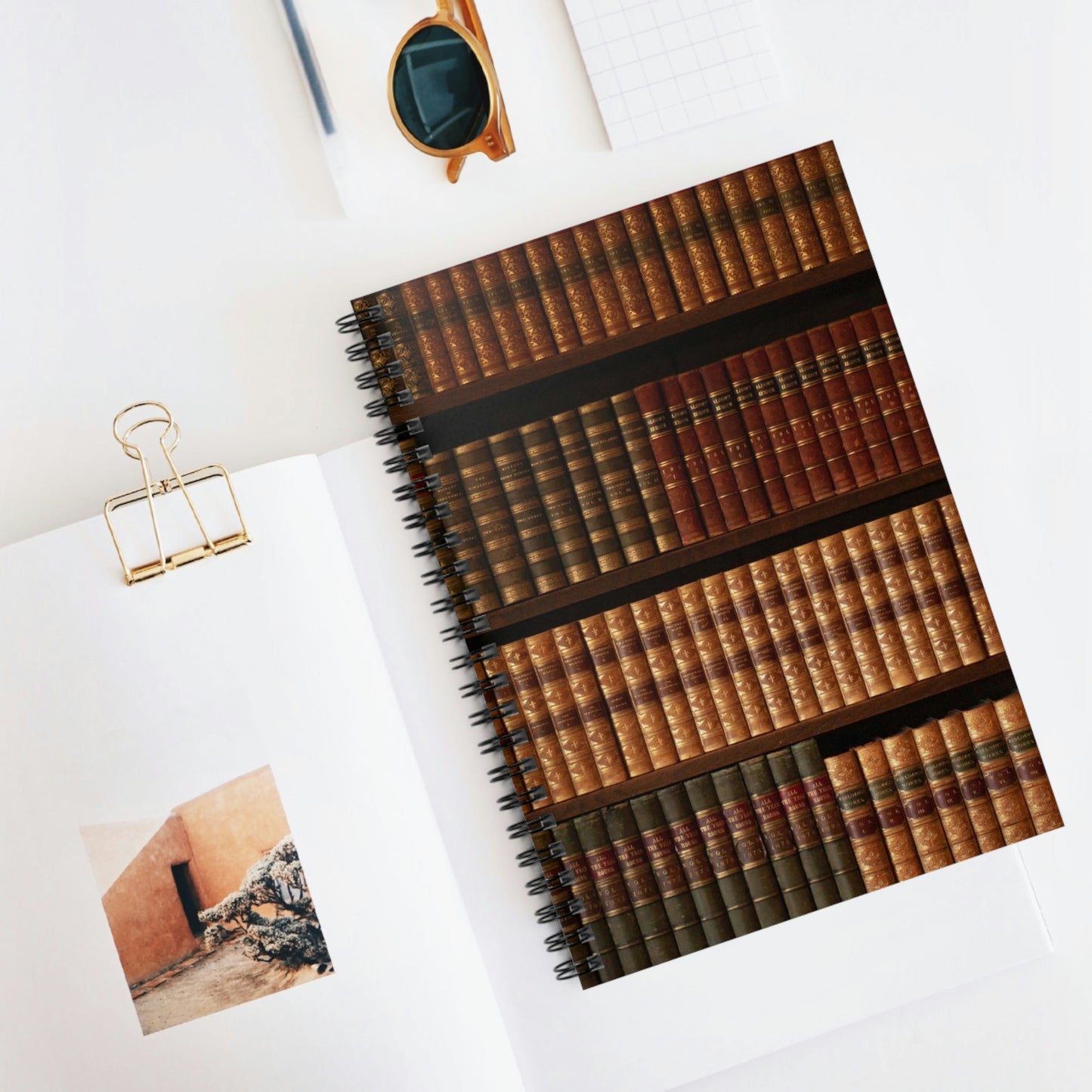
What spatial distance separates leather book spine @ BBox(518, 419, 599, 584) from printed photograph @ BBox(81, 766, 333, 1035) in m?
0.60

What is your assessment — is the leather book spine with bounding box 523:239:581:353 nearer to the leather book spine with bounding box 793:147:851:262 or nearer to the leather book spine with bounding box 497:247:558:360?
the leather book spine with bounding box 497:247:558:360

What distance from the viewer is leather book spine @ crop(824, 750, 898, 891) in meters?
1.63

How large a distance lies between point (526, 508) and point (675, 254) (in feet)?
1.65

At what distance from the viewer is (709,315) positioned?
1622 mm

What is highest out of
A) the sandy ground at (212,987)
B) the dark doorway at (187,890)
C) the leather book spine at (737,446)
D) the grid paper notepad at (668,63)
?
the grid paper notepad at (668,63)

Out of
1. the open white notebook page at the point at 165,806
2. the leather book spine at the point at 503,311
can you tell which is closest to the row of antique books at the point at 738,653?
the open white notebook page at the point at 165,806

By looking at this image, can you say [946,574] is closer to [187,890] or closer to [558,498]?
[558,498]

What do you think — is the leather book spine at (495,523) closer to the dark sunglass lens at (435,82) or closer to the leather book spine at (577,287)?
the leather book spine at (577,287)

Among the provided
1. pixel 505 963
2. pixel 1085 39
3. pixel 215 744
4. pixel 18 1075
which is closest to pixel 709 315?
pixel 1085 39

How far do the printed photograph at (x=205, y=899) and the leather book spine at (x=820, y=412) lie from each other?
106cm

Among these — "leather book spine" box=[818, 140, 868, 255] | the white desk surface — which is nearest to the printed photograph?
the white desk surface

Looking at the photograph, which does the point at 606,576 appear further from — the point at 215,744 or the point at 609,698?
the point at 215,744

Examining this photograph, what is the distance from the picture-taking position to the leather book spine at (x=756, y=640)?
1.62 meters

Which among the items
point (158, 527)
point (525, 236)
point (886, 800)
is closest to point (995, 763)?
point (886, 800)
